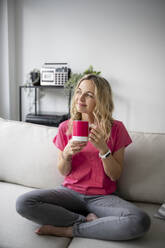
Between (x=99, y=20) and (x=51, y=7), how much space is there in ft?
2.62

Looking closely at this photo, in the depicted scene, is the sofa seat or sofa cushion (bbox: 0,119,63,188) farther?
sofa cushion (bbox: 0,119,63,188)

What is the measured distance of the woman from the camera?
42.1 inches

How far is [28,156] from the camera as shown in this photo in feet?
5.03

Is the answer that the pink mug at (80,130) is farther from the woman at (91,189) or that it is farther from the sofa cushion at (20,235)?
the sofa cushion at (20,235)

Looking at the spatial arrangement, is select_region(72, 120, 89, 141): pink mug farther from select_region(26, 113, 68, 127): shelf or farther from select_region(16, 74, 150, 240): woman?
select_region(26, 113, 68, 127): shelf

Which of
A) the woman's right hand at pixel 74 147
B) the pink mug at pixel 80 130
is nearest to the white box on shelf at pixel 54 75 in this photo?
the woman's right hand at pixel 74 147

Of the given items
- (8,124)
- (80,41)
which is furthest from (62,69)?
(8,124)

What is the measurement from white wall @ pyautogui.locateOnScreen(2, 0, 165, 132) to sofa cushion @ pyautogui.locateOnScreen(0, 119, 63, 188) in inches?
93.7

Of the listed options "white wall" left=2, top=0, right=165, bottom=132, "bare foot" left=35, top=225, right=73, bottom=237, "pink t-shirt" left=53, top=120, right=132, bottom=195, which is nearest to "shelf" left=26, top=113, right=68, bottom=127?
"white wall" left=2, top=0, right=165, bottom=132

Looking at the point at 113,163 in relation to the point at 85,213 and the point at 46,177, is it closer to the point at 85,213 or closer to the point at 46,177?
the point at 85,213

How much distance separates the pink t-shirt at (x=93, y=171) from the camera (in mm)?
1281

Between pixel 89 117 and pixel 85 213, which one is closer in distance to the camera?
pixel 85 213

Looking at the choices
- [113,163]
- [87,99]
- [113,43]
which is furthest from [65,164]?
[113,43]

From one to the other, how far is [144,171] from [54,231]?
0.58m
